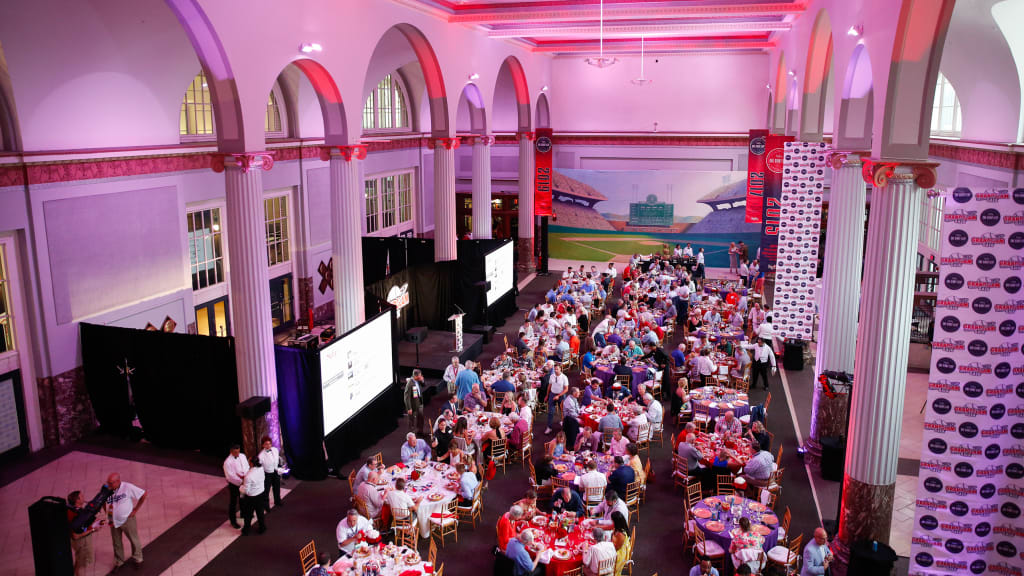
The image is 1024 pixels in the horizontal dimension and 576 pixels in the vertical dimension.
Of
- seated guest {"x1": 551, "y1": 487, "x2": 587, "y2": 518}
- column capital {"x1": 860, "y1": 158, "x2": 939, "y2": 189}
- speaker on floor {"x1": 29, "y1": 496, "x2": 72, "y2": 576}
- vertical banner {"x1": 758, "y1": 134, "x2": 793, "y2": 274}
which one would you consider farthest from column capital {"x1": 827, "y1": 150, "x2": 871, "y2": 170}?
speaker on floor {"x1": 29, "y1": 496, "x2": 72, "y2": 576}

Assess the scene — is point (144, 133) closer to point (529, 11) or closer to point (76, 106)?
point (76, 106)

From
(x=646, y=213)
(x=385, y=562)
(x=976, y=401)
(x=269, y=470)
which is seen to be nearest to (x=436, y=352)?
(x=269, y=470)

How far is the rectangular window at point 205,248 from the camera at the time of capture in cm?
1597

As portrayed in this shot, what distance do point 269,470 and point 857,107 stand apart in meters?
10.1

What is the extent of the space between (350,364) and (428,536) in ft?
11.8

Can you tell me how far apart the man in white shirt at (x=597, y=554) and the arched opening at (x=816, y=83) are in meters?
10.1

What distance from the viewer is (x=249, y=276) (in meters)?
11.1

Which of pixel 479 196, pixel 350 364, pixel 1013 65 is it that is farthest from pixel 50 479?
pixel 1013 65

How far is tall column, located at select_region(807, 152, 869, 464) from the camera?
1177cm

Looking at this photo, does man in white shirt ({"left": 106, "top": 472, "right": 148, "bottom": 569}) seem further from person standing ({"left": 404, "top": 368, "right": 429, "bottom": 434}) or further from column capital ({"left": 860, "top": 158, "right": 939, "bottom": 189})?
column capital ({"left": 860, "top": 158, "right": 939, "bottom": 189})

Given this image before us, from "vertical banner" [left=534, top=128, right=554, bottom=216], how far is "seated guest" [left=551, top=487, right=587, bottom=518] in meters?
18.1

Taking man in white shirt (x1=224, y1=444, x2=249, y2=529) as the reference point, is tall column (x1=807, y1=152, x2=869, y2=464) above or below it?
above

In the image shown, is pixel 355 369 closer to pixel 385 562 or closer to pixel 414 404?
pixel 414 404

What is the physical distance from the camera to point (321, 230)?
2027 centimetres
